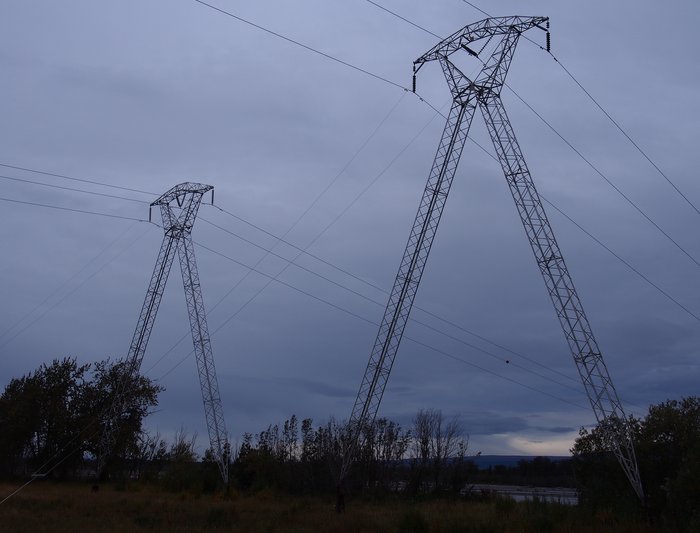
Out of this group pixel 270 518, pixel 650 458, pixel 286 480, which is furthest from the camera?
pixel 286 480

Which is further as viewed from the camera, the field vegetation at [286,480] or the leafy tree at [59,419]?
the leafy tree at [59,419]

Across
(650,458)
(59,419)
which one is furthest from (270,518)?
(59,419)

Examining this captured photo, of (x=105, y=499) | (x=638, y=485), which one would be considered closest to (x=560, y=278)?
(x=638, y=485)

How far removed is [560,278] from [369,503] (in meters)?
25.2

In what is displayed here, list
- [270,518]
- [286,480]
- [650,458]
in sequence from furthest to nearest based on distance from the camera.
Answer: [286,480] < [270,518] < [650,458]

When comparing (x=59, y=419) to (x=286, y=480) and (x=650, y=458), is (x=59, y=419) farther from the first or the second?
(x=650, y=458)

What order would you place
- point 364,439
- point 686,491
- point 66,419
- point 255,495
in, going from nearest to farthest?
point 686,491 → point 255,495 → point 364,439 → point 66,419

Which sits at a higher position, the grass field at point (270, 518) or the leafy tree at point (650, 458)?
the leafy tree at point (650, 458)

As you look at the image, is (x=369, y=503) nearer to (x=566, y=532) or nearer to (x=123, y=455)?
(x=566, y=532)

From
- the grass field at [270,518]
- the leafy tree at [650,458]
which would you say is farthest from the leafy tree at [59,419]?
the leafy tree at [650,458]

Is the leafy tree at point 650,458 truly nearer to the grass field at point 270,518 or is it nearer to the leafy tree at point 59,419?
the grass field at point 270,518

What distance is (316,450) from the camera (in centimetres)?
6781

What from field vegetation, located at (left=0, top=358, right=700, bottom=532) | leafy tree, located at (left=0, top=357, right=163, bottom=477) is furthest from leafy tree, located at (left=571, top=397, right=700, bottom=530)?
leafy tree, located at (left=0, top=357, right=163, bottom=477)

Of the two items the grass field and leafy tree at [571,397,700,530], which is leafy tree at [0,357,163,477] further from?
leafy tree at [571,397,700,530]
